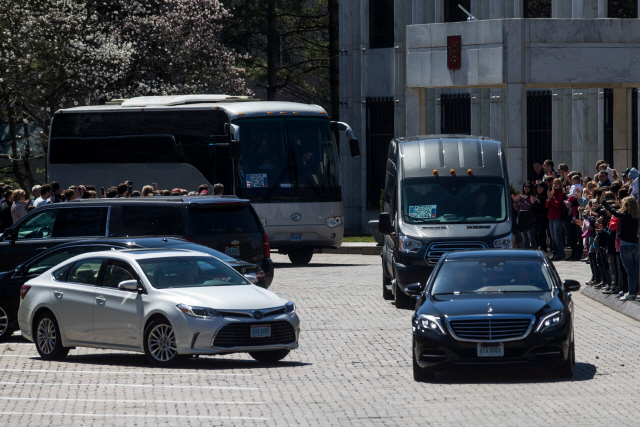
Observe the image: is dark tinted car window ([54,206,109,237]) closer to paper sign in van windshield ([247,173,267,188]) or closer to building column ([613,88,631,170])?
paper sign in van windshield ([247,173,267,188])

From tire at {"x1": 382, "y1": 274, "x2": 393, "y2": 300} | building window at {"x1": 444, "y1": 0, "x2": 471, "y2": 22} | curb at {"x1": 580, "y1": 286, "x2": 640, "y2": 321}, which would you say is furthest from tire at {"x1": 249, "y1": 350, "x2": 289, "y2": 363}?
building window at {"x1": 444, "y1": 0, "x2": 471, "y2": 22}

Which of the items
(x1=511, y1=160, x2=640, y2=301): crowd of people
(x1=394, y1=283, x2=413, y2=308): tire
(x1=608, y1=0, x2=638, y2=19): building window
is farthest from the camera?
(x1=608, y1=0, x2=638, y2=19): building window

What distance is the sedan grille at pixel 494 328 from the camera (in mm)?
11758

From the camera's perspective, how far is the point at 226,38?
157 feet

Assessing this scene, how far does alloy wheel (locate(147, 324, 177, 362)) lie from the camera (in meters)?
13.3

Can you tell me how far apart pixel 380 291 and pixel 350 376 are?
968cm

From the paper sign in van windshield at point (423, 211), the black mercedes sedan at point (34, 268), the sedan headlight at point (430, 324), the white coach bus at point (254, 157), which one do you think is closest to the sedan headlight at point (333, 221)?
the white coach bus at point (254, 157)

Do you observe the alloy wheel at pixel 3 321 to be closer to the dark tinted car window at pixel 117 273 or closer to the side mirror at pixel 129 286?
the dark tinted car window at pixel 117 273

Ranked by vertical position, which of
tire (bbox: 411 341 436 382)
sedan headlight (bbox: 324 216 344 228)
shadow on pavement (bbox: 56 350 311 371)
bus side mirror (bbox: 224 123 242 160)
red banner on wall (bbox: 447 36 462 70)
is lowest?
sedan headlight (bbox: 324 216 344 228)

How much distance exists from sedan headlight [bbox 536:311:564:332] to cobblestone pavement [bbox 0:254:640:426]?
0.58m

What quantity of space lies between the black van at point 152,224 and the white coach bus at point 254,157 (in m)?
8.41

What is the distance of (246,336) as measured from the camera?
1333 cm

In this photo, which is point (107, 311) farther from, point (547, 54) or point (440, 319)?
point (547, 54)

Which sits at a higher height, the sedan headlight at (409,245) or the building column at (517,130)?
the building column at (517,130)
